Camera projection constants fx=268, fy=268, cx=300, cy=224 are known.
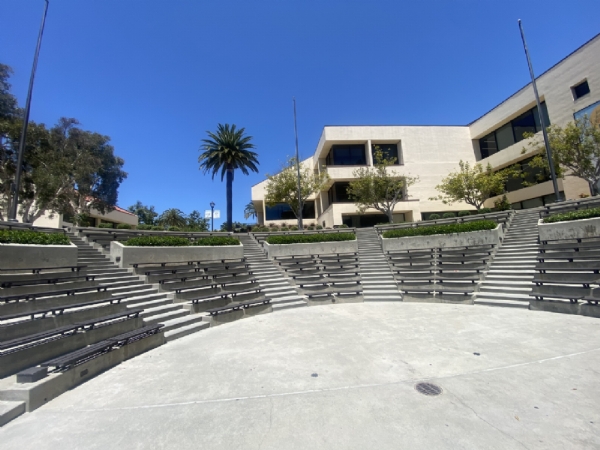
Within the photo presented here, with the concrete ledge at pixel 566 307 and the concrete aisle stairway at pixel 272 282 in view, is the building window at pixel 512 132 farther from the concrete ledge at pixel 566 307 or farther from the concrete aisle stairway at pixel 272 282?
the concrete aisle stairway at pixel 272 282

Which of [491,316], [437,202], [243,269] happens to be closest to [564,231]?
[491,316]

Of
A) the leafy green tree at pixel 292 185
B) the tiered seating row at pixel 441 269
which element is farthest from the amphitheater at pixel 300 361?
the leafy green tree at pixel 292 185

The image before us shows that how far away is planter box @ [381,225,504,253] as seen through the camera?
578 inches

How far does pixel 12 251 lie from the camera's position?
855cm

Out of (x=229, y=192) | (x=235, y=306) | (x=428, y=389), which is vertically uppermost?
(x=229, y=192)

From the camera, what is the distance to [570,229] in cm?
1212

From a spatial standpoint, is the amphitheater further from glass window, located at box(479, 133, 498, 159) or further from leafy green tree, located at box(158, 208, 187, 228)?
leafy green tree, located at box(158, 208, 187, 228)

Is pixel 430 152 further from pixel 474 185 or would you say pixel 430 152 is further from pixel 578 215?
pixel 578 215

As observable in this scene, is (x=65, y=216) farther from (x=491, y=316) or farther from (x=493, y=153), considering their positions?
(x=493, y=153)

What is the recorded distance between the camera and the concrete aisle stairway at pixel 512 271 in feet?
32.8

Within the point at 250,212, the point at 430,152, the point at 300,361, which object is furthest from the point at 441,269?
the point at 250,212

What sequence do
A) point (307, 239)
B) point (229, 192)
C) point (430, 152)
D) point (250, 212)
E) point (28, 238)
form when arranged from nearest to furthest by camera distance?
point (28, 238), point (307, 239), point (229, 192), point (430, 152), point (250, 212)

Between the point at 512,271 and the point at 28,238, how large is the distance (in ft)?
61.4

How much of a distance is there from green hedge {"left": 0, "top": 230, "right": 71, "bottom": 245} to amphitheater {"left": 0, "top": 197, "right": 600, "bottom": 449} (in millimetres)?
1378
